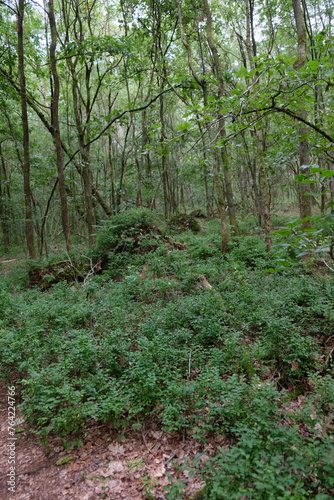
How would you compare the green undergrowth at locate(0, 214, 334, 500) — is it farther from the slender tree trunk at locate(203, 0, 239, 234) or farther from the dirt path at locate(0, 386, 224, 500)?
the slender tree trunk at locate(203, 0, 239, 234)

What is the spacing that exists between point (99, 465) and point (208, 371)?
152 cm

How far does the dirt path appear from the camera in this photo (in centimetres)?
256

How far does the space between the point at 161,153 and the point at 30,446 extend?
3670mm

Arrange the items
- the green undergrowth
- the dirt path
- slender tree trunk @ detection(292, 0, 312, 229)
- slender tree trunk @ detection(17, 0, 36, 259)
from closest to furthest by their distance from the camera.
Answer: the green undergrowth → the dirt path → slender tree trunk @ detection(292, 0, 312, 229) → slender tree trunk @ detection(17, 0, 36, 259)

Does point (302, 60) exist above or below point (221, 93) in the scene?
below

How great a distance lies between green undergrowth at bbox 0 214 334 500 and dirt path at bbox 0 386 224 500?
0.16 metres

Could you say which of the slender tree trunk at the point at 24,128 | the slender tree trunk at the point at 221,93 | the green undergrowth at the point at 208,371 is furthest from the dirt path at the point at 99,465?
the slender tree trunk at the point at 24,128

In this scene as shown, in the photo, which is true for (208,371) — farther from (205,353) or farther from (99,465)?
(99,465)

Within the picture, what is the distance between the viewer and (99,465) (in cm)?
282

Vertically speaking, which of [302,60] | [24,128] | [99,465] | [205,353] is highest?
[24,128]

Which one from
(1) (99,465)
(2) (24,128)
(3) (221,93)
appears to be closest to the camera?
(1) (99,465)

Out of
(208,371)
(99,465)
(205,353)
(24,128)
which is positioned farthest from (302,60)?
(24,128)

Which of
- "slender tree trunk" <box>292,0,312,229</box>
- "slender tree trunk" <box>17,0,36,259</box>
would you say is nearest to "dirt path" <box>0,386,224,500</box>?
"slender tree trunk" <box>292,0,312,229</box>

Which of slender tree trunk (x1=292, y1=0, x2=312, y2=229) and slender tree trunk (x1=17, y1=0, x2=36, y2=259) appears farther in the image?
slender tree trunk (x1=17, y1=0, x2=36, y2=259)
